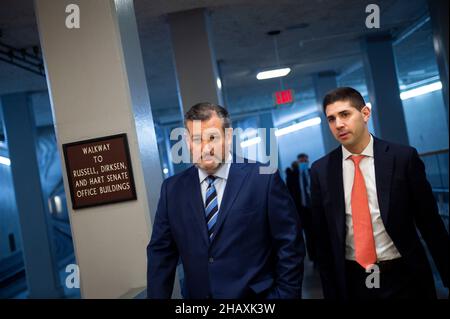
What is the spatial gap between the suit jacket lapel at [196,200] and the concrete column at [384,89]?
8816mm

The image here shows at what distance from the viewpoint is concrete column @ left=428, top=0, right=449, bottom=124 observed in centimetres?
771

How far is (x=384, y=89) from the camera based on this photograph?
431 inches

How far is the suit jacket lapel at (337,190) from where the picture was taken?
2.71 meters

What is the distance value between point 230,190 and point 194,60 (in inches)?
213

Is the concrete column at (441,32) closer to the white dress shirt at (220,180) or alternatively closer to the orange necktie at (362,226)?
the orange necktie at (362,226)

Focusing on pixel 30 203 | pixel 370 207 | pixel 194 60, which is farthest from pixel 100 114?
pixel 30 203

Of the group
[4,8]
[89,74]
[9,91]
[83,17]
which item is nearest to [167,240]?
[89,74]

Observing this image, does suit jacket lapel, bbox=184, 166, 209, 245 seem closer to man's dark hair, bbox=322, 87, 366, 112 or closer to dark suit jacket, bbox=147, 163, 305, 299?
dark suit jacket, bbox=147, 163, 305, 299

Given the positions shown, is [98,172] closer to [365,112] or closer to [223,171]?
[223,171]

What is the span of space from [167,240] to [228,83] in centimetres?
1247

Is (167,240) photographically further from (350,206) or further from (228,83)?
(228,83)

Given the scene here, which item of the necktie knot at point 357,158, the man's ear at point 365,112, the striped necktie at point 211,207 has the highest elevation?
the man's ear at point 365,112

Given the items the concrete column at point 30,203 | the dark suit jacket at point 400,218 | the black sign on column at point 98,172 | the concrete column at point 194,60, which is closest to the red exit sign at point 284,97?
the concrete column at point 194,60
